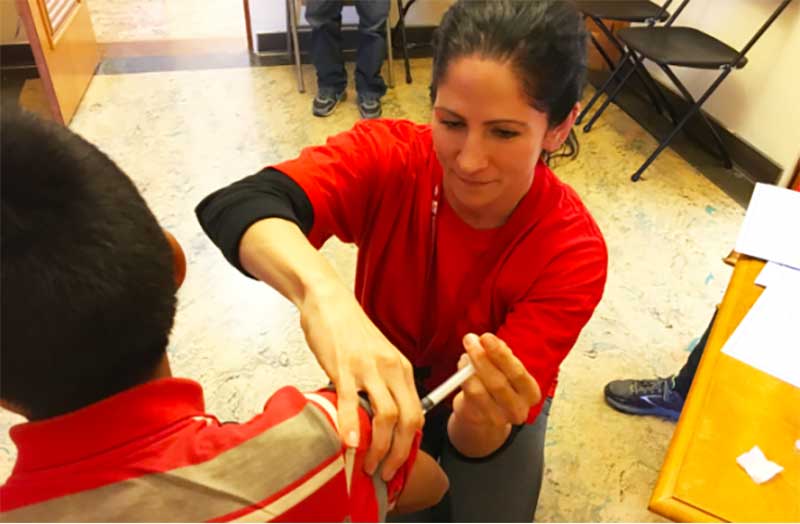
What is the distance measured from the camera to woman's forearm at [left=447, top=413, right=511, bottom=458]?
102 centimetres

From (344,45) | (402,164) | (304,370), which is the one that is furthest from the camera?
(344,45)

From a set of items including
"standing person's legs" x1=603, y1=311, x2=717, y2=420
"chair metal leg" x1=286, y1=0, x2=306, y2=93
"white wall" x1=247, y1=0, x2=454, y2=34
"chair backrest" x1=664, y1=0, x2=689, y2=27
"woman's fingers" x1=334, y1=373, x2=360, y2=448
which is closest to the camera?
"woman's fingers" x1=334, y1=373, x2=360, y2=448

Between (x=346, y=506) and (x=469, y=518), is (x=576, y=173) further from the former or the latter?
(x=346, y=506)

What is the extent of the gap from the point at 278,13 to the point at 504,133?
2.82m

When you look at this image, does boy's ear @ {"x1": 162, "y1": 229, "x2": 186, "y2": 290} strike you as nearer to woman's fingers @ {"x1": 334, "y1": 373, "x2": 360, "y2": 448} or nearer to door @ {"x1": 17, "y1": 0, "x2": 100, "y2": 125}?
woman's fingers @ {"x1": 334, "y1": 373, "x2": 360, "y2": 448}

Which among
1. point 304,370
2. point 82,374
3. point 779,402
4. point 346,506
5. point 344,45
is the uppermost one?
point 82,374

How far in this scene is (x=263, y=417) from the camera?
0.61 metres

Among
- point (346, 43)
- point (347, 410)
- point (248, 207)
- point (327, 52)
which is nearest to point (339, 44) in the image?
point (327, 52)

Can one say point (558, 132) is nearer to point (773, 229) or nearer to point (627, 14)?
point (773, 229)

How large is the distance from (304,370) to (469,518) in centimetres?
80

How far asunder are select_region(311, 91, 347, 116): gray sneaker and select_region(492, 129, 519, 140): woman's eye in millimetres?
2168

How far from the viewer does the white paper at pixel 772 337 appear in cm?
95

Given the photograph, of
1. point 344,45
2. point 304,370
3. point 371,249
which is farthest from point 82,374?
point 344,45

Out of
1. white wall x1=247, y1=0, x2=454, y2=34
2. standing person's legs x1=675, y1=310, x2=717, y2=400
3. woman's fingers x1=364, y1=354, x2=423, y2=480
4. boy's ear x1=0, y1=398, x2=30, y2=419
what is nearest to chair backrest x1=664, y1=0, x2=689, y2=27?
white wall x1=247, y1=0, x2=454, y2=34
